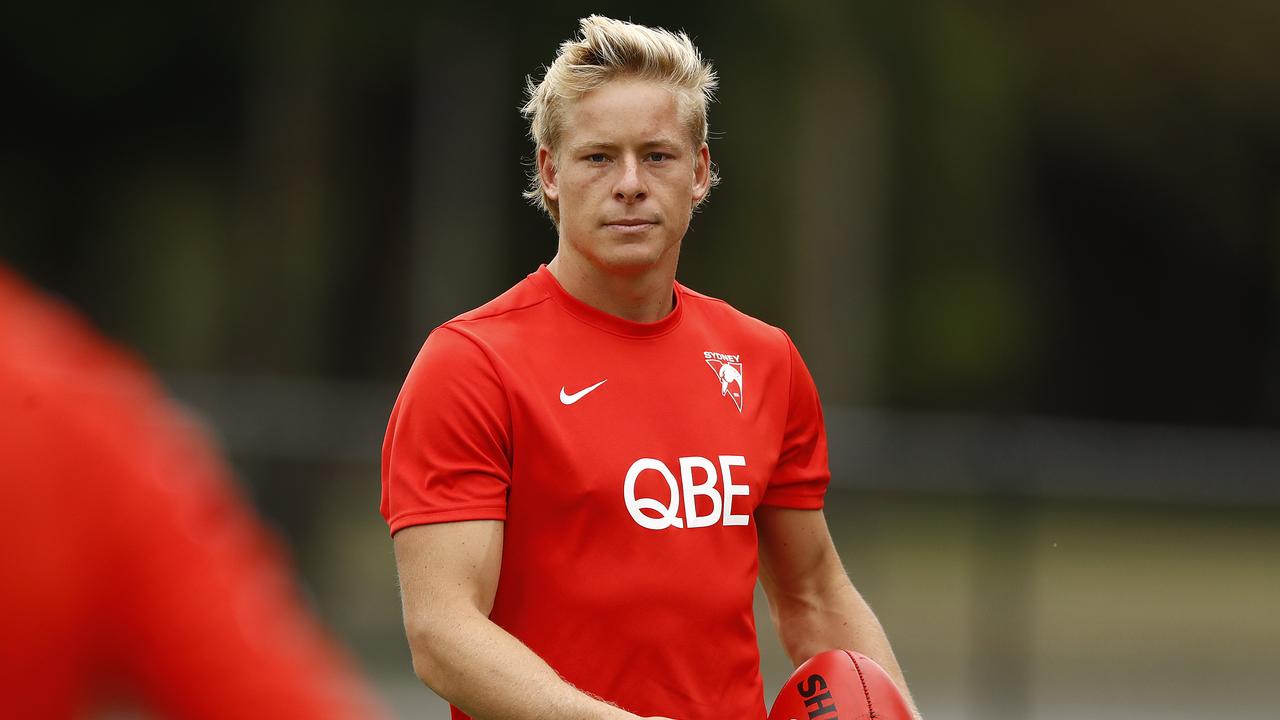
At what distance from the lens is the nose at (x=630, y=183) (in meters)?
3.40

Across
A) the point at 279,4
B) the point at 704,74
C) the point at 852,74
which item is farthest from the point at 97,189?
the point at 704,74

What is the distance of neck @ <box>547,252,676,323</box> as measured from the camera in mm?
3510

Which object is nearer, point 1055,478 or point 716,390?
point 716,390

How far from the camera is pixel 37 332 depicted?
4.46 feet

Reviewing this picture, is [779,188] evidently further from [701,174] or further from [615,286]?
[615,286]

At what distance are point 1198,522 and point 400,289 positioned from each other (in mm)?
7828

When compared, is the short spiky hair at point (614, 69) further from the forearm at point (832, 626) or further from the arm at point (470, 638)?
the forearm at point (832, 626)

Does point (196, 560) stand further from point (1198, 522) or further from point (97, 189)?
point (97, 189)

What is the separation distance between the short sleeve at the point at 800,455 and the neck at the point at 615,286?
0.33 m

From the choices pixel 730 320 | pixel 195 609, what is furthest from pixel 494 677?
pixel 195 609

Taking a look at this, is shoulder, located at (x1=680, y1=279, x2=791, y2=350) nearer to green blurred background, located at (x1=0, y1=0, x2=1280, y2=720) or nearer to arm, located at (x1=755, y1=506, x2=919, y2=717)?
arm, located at (x1=755, y1=506, x2=919, y2=717)

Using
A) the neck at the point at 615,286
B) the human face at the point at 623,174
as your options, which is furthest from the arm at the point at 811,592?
the human face at the point at 623,174

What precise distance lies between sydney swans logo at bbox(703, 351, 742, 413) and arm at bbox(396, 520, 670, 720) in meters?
0.62

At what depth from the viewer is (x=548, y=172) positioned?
354cm
